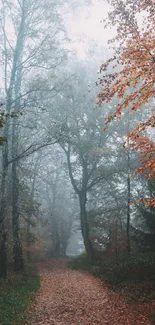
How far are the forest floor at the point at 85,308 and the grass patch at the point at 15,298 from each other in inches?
12.8

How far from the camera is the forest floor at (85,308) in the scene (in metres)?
7.32

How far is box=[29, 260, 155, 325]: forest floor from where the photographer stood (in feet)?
24.0

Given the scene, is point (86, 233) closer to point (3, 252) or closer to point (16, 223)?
point (16, 223)

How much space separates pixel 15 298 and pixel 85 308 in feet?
8.14

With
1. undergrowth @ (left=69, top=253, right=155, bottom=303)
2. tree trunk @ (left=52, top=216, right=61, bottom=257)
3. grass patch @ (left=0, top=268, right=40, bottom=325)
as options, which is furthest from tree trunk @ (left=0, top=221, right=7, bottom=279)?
tree trunk @ (left=52, top=216, right=61, bottom=257)

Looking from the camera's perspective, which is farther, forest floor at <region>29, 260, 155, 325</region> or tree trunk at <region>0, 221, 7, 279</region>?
tree trunk at <region>0, 221, 7, 279</region>

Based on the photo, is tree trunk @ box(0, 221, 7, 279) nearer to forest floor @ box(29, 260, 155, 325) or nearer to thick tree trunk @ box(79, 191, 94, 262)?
forest floor @ box(29, 260, 155, 325)

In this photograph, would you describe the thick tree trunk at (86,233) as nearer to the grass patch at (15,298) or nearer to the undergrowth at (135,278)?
the undergrowth at (135,278)

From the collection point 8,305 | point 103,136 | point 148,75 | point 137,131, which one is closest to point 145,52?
point 148,75

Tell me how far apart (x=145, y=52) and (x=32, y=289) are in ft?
33.5

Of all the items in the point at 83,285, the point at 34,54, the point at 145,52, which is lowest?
the point at 83,285

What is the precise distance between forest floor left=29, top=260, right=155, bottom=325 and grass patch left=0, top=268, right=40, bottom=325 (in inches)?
12.8

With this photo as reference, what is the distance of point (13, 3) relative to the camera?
1359cm

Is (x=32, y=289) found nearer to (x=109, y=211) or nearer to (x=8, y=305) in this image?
(x=8, y=305)
